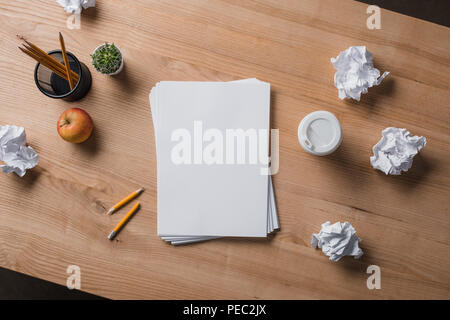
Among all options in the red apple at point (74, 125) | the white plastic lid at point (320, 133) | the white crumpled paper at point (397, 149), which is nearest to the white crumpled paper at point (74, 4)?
the red apple at point (74, 125)

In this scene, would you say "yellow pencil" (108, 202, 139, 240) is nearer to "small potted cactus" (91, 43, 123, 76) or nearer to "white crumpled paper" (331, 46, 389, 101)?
"small potted cactus" (91, 43, 123, 76)

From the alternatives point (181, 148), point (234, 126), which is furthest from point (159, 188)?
point (234, 126)

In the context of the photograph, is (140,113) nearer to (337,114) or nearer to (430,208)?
(337,114)

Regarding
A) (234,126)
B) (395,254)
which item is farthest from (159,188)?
(395,254)

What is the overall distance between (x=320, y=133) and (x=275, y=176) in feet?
0.49

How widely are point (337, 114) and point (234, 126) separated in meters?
0.26

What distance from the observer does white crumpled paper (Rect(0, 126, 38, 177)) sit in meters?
0.77

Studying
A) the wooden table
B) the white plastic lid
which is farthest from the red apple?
the white plastic lid

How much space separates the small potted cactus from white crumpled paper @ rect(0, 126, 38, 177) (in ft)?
0.79

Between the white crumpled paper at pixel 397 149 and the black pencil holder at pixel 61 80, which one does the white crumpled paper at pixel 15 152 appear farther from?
the white crumpled paper at pixel 397 149

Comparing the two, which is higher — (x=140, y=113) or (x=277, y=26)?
(x=277, y=26)

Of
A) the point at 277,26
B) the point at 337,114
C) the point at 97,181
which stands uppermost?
the point at 277,26

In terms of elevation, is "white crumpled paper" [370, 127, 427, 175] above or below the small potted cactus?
below

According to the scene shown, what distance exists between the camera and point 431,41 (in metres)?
0.79
